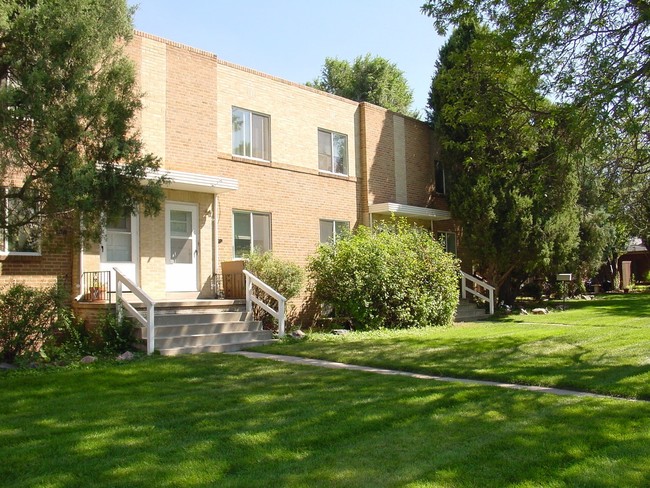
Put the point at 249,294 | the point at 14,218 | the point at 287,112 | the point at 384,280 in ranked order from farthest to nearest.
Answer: the point at 287,112
the point at 384,280
the point at 249,294
the point at 14,218

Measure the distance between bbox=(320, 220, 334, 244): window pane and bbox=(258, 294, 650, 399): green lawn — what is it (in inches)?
175

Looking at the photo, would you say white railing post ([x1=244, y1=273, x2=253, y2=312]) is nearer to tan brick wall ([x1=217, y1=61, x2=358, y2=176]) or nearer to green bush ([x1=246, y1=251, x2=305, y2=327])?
green bush ([x1=246, y1=251, x2=305, y2=327])

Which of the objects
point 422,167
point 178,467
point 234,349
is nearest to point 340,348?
point 234,349

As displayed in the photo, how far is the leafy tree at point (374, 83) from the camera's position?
133ft

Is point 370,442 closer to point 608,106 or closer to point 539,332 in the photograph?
point 608,106

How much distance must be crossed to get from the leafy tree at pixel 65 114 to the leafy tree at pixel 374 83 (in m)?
32.9

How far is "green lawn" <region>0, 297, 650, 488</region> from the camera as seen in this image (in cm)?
457

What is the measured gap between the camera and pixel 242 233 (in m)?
15.6

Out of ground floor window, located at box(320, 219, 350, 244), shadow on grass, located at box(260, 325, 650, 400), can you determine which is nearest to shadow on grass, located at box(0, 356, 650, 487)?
shadow on grass, located at box(260, 325, 650, 400)

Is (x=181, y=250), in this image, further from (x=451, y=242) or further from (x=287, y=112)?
(x=451, y=242)

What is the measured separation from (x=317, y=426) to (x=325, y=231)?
40.1 feet

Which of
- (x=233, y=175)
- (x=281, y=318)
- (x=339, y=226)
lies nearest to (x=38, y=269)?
(x=281, y=318)

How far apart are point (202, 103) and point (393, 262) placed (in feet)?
20.3

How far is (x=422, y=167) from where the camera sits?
21.5 metres
